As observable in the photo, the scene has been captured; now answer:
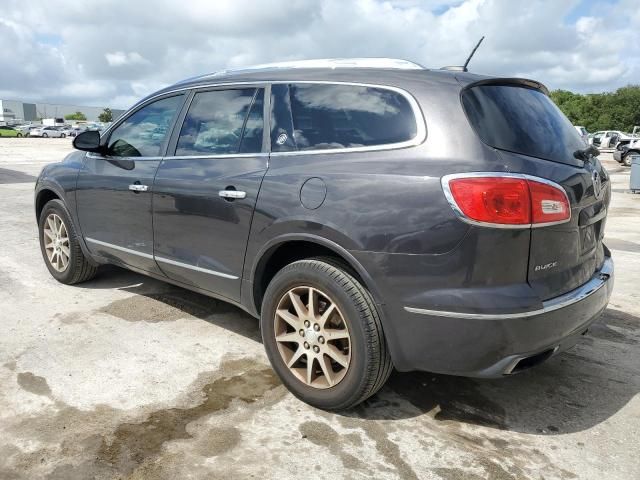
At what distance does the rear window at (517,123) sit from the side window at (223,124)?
1.28m

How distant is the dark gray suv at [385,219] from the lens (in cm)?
248

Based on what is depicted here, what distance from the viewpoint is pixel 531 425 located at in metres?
2.95

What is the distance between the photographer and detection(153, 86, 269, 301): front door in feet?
10.8

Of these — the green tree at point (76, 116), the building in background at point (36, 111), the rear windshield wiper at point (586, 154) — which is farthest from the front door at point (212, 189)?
the green tree at point (76, 116)

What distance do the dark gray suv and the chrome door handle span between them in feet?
0.04

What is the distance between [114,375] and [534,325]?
240cm

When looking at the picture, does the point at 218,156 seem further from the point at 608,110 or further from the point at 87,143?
the point at 608,110

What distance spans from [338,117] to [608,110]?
78448mm

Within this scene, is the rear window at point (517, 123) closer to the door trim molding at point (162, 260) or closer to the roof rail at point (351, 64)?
the roof rail at point (351, 64)

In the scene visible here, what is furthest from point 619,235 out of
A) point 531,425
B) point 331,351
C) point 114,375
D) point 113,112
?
point 113,112

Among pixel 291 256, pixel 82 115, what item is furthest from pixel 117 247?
pixel 82 115

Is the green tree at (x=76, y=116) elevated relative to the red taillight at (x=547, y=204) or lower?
elevated

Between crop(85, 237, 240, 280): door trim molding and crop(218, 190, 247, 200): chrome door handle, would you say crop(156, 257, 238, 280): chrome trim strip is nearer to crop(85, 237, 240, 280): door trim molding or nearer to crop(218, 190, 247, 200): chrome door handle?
crop(85, 237, 240, 280): door trim molding

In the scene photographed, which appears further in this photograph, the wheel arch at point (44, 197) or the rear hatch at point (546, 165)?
the wheel arch at point (44, 197)
